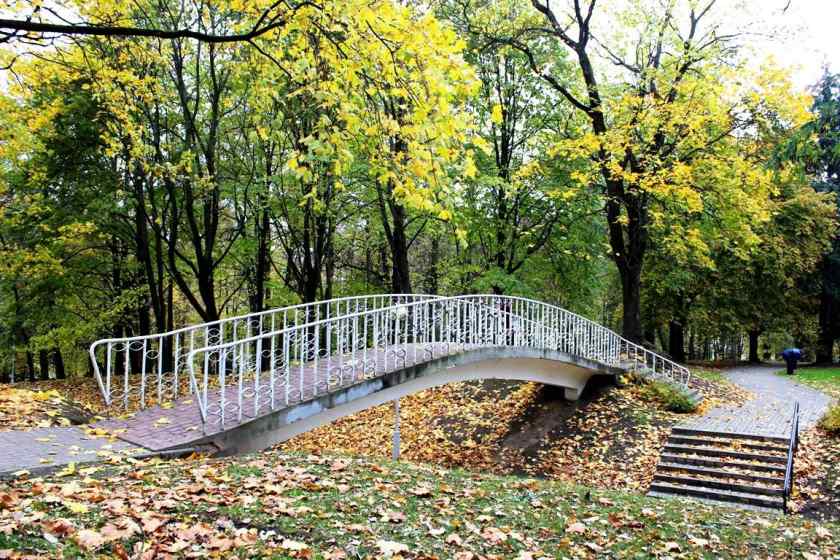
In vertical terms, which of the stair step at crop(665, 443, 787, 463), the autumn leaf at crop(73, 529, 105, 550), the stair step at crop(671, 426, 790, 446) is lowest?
the stair step at crop(665, 443, 787, 463)

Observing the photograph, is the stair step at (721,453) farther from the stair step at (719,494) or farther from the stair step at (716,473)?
the stair step at (719,494)

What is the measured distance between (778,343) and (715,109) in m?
28.6

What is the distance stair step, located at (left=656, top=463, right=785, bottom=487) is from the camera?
29.5 ft

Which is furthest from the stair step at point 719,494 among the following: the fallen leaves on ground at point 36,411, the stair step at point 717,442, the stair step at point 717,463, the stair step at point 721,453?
the fallen leaves on ground at point 36,411

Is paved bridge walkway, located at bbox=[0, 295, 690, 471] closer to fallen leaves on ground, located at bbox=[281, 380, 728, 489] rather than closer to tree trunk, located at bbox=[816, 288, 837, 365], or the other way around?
fallen leaves on ground, located at bbox=[281, 380, 728, 489]

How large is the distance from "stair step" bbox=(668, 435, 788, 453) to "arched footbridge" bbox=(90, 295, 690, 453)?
284 cm

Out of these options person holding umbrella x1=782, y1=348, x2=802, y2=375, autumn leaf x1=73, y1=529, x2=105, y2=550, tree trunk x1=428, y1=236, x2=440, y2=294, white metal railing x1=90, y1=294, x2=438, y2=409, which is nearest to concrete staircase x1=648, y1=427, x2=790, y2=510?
white metal railing x1=90, y1=294, x2=438, y2=409

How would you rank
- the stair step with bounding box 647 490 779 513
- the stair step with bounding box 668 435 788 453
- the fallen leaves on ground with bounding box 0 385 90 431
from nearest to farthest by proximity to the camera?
1. the fallen leaves on ground with bounding box 0 385 90 431
2. the stair step with bounding box 647 490 779 513
3. the stair step with bounding box 668 435 788 453

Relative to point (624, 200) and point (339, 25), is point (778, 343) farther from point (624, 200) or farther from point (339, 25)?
point (339, 25)

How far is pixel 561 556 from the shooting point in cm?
440

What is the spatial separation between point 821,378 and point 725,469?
14.1 meters

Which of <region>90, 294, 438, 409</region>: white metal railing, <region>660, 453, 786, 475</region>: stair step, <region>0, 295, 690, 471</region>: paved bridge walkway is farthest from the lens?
<region>660, 453, 786, 475</region>: stair step

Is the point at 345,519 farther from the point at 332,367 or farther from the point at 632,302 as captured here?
the point at 632,302

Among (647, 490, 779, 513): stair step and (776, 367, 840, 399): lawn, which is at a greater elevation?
(647, 490, 779, 513): stair step
